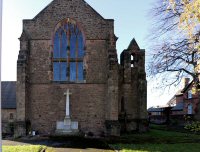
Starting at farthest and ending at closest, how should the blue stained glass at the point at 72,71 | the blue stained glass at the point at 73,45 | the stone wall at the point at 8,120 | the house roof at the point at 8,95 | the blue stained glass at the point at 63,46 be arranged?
1. the house roof at the point at 8,95
2. the stone wall at the point at 8,120
3. the blue stained glass at the point at 63,46
4. the blue stained glass at the point at 73,45
5. the blue stained glass at the point at 72,71

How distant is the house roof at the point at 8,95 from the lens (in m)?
28.4

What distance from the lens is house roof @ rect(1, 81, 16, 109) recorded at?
1117 inches

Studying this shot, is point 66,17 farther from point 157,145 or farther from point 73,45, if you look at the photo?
point 157,145

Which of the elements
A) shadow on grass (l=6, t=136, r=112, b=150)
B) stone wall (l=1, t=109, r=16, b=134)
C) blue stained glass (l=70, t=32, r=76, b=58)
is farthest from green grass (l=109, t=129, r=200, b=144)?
→ stone wall (l=1, t=109, r=16, b=134)

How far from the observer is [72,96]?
1015 inches

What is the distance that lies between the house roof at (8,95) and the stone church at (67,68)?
3759 millimetres

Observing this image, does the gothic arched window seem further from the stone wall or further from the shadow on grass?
the shadow on grass

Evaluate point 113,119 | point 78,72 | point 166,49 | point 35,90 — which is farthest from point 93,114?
point 166,49

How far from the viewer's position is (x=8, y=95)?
2994 cm

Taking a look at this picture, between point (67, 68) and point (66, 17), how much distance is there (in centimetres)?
466

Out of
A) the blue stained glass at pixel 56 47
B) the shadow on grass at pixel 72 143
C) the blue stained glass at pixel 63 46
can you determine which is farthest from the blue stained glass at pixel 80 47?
the shadow on grass at pixel 72 143

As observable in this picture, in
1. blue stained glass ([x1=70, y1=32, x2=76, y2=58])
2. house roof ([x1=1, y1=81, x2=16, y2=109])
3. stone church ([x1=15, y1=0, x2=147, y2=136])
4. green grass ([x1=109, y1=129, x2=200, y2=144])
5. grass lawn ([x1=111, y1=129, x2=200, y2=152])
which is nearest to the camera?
grass lawn ([x1=111, y1=129, x2=200, y2=152])

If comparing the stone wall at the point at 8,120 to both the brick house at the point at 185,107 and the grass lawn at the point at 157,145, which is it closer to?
the grass lawn at the point at 157,145

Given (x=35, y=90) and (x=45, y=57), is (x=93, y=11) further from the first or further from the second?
(x=35, y=90)
